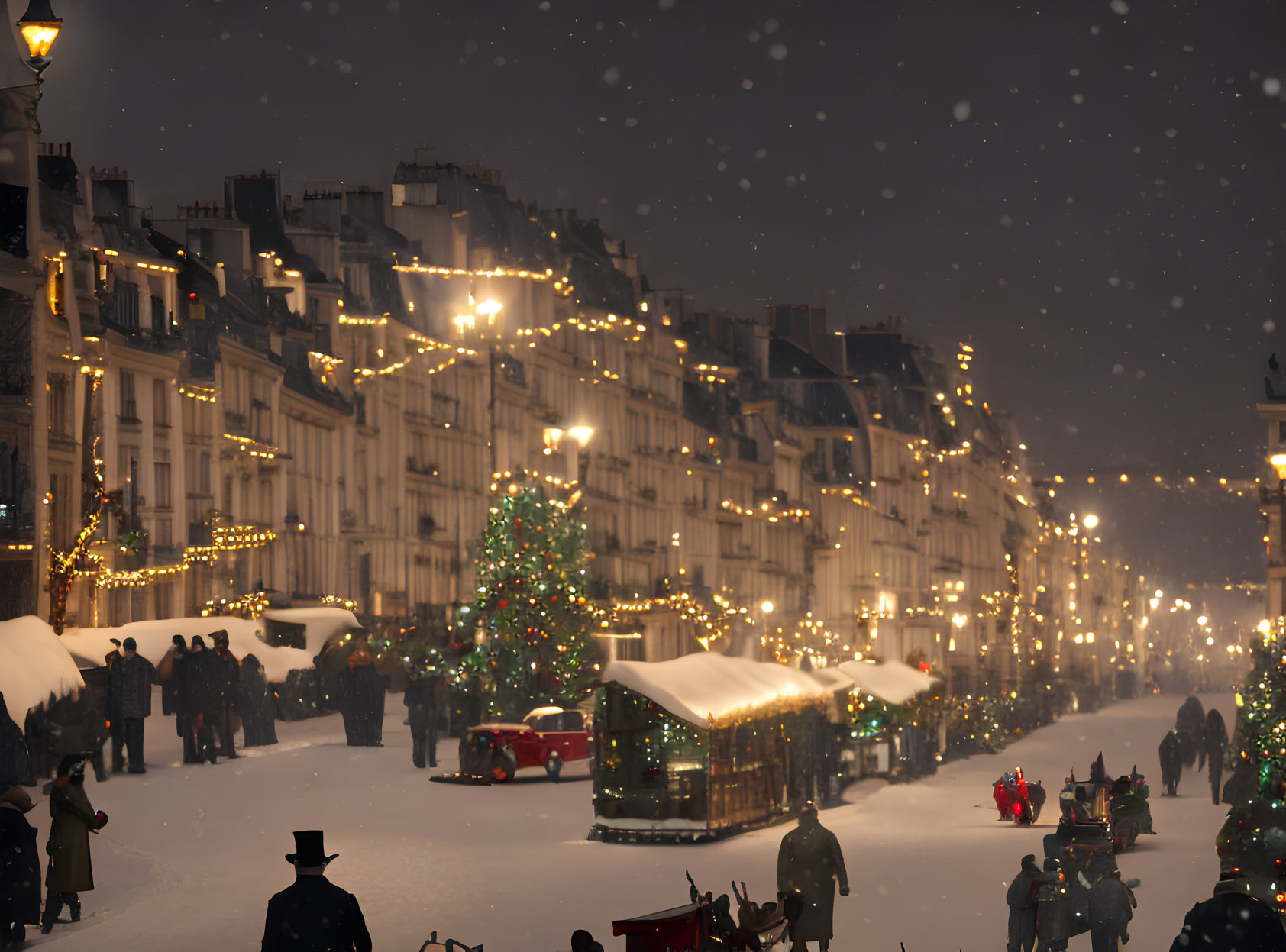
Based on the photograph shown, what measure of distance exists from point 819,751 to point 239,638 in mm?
11267

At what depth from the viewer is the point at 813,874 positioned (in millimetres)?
18062

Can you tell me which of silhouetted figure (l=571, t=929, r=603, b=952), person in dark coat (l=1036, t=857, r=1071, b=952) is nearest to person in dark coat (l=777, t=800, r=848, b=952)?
person in dark coat (l=1036, t=857, r=1071, b=952)

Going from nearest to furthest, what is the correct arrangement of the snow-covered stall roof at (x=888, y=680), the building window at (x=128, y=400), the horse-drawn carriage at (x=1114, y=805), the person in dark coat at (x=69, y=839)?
the person in dark coat at (x=69, y=839)
the horse-drawn carriage at (x=1114, y=805)
the snow-covered stall roof at (x=888, y=680)
the building window at (x=128, y=400)

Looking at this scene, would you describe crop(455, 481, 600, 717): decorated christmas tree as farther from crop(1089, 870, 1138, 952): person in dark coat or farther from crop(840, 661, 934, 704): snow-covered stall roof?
crop(1089, 870, 1138, 952): person in dark coat

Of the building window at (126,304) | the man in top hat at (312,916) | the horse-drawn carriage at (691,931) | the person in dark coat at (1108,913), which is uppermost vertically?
the building window at (126,304)

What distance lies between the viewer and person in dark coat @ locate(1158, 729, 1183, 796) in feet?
118

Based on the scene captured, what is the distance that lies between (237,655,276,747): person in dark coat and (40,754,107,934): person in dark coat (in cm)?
1330

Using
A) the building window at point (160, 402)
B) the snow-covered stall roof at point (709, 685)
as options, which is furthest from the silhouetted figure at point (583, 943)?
the building window at point (160, 402)

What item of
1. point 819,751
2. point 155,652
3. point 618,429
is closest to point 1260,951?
point 819,751

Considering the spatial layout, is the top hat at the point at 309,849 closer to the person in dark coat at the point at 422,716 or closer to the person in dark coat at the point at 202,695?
the person in dark coat at the point at 202,695

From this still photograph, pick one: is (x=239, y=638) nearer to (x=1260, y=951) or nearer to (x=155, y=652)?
(x=155, y=652)

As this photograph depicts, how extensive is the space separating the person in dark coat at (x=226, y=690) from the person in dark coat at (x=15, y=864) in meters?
11.5

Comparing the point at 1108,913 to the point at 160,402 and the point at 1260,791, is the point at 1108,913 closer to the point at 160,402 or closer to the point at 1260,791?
the point at 1260,791

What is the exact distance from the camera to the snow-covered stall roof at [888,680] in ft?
126
